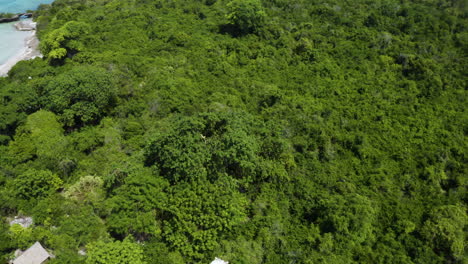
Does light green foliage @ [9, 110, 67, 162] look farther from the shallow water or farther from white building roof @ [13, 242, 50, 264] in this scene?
the shallow water

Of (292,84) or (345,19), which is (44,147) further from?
(345,19)

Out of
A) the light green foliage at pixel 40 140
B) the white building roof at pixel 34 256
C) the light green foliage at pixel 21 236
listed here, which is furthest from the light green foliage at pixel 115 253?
the light green foliage at pixel 40 140

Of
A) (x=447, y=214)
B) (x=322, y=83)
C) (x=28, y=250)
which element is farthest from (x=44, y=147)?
(x=447, y=214)

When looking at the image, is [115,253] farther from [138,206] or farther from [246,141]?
[246,141]

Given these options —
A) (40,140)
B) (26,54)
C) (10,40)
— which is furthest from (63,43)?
(10,40)

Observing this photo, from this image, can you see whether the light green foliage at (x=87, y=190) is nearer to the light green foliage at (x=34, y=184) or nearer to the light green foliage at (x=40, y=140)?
the light green foliage at (x=34, y=184)

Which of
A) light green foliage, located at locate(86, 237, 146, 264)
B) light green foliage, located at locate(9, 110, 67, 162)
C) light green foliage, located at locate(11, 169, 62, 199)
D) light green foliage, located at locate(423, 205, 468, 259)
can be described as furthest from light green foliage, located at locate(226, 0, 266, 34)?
light green foliage, located at locate(86, 237, 146, 264)
